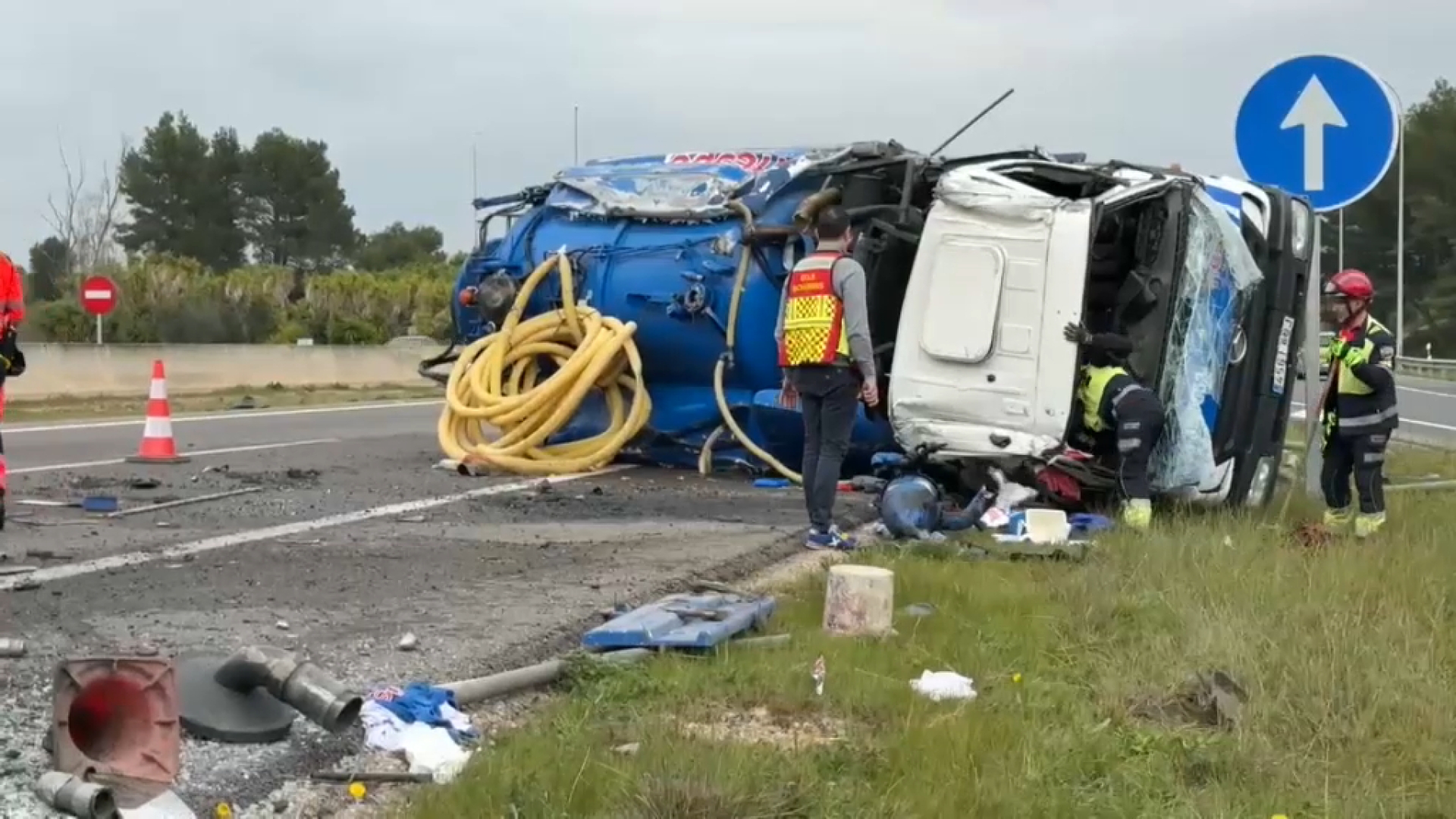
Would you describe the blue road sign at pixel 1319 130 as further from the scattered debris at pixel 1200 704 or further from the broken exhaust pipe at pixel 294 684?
the broken exhaust pipe at pixel 294 684

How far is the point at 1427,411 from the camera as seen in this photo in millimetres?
25125

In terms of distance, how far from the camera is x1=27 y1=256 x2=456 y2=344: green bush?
34281 mm

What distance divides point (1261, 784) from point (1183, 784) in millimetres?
168

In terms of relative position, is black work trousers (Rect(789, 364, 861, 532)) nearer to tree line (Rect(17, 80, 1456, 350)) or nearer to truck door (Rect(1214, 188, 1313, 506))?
truck door (Rect(1214, 188, 1313, 506))

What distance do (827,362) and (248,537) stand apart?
2.66m

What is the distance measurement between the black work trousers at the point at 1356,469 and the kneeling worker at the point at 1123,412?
3.35 feet

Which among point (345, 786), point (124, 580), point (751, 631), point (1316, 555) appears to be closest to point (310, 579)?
point (124, 580)

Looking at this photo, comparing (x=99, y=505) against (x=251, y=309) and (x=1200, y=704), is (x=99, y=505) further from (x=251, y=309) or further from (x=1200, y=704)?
(x=251, y=309)

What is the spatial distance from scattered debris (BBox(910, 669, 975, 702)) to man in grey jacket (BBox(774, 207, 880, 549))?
2696 millimetres

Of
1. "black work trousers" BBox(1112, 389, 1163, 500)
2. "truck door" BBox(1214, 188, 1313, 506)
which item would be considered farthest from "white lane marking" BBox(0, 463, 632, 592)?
"truck door" BBox(1214, 188, 1313, 506)

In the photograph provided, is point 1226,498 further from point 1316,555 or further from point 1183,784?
point 1183,784

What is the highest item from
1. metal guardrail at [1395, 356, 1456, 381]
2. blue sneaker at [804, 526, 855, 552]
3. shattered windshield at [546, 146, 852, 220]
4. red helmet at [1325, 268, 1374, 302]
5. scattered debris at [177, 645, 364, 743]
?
shattered windshield at [546, 146, 852, 220]

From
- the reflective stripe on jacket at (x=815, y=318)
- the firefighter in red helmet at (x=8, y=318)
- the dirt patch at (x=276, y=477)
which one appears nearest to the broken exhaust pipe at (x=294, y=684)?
the reflective stripe on jacket at (x=815, y=318)

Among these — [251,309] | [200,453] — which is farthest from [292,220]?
[200,453]
